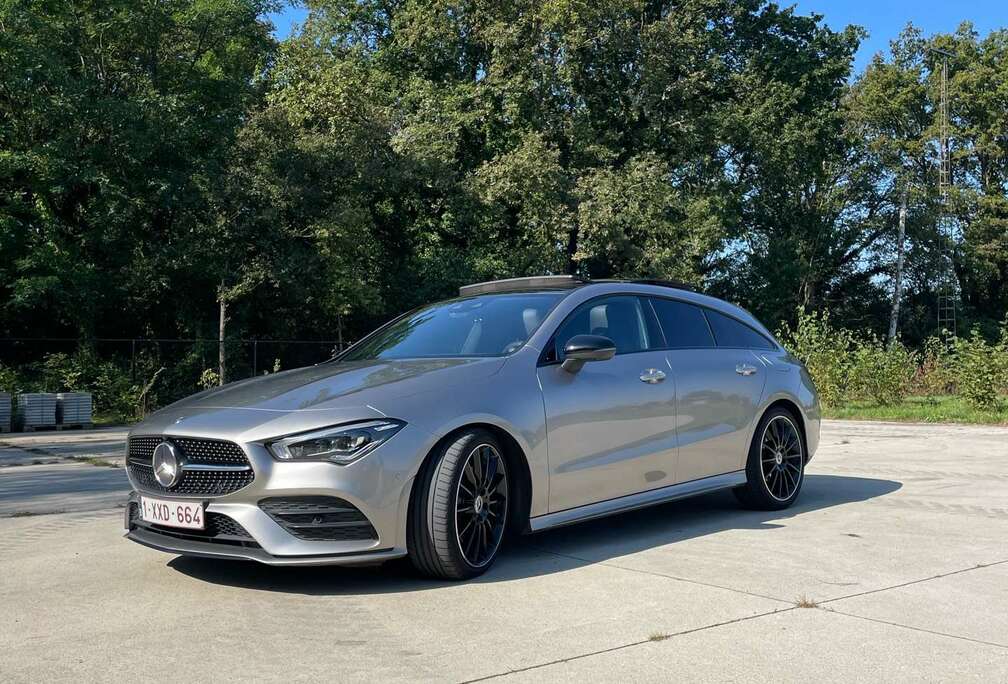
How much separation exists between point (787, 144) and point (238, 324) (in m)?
23.2

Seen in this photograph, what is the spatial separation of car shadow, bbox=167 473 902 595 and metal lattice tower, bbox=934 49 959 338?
41699 mm

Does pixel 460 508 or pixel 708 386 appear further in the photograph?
pixel 708 386

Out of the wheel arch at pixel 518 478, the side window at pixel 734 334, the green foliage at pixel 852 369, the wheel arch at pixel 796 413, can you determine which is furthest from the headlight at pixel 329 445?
the green foliage at pixel 852 369

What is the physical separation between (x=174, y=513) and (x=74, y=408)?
655 inches

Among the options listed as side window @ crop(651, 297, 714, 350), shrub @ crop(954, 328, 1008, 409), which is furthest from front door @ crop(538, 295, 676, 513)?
shrub @ crop(954, 328, 1008, 409)

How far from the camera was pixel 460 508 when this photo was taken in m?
5.20

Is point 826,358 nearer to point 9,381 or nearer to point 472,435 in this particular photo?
point 472,435

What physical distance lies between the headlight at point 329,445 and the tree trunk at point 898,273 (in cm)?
4329

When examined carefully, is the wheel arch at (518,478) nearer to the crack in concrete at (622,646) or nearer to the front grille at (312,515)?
the front grille at (312,515)

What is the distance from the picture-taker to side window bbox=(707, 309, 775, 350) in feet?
24.5

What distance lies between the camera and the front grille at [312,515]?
15.8 feet

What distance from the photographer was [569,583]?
5238 mm

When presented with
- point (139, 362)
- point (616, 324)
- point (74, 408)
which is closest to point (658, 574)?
point (616, 324)

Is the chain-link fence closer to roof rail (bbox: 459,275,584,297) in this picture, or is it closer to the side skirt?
roof rail (bbox: 459,275,584,297)
